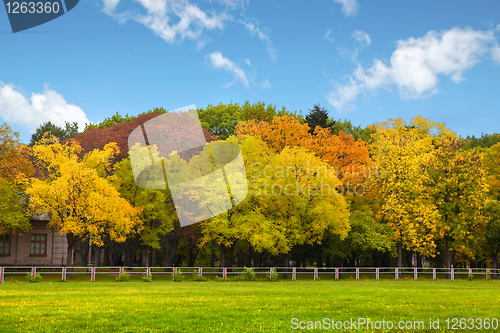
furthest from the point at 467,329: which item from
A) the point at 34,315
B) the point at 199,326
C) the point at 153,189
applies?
the point at 153,189

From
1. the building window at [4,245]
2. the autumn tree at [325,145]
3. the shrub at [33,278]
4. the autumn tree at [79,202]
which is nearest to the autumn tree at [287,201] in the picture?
the autumn tree at [79,202]

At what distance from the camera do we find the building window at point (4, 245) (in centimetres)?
4188

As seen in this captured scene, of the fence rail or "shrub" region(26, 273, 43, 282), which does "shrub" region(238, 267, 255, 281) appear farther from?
"shrub" region(26, 273, 43, 282)

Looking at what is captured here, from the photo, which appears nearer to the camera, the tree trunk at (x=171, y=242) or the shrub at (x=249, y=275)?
the shrub at (x=249, y=275)

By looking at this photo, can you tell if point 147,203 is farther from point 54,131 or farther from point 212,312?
point 54,131

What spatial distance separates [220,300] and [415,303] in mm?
7085

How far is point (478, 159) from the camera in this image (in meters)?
43.6

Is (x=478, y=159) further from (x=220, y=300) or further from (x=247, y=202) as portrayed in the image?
(x=220, y=300)

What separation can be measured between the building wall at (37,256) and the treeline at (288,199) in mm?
2182

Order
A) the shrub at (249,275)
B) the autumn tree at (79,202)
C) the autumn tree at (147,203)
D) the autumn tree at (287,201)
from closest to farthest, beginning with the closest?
1. the autumn tree at (79,202)
2. the shrub at (249,275)
3. the autumn tree at (287,201)
4. the autumn tree at (147,203)

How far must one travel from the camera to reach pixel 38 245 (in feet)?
141

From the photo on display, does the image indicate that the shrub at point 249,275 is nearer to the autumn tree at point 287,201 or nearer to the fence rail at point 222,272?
Answer: the fence rail at point 222,272

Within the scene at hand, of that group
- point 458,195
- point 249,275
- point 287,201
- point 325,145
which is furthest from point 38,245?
point 458,195

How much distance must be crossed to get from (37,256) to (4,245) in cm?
303
